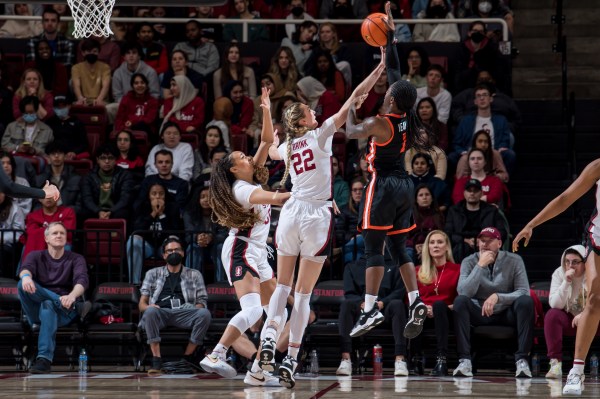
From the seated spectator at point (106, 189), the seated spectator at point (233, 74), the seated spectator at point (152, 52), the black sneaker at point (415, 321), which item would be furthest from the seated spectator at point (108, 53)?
the black sneaker at point (415, 321)

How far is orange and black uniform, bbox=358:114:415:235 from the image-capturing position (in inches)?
377

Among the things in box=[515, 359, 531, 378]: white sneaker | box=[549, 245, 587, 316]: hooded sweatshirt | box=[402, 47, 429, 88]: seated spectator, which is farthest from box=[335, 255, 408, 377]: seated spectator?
box=[402, 47, 429, 88]: seated spectator

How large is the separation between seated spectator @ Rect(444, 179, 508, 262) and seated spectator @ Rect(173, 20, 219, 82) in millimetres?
5405

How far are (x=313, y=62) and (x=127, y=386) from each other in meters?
7.97

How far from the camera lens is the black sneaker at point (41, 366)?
39.5ft

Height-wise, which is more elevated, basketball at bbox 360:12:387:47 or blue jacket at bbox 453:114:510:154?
basketball at bbox 360:12:387:47

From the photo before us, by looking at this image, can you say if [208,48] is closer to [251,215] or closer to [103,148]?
[103,148]

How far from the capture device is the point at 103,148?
15008mm

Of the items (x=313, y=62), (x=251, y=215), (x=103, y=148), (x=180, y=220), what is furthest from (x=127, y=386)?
(x=313, y=62)

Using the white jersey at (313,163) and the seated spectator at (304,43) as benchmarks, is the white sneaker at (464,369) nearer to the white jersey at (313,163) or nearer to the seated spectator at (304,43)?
the white jersey at (313,163)

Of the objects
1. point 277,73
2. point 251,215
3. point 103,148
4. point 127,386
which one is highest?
point 277,73

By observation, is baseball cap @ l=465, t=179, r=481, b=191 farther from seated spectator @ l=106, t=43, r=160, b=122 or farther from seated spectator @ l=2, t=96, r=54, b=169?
seated spectator @ l=2, t=96, r=54, b=169

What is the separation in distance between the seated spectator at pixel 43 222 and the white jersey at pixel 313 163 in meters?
4.45

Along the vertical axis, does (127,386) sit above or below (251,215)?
below
